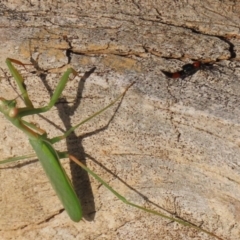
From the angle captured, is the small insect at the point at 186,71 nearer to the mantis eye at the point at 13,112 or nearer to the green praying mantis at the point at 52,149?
the green praying mantis at the point at 52,149

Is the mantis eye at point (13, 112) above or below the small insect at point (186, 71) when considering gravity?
above

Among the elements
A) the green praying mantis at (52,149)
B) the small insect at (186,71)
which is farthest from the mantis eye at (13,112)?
the small insect at (186,71)

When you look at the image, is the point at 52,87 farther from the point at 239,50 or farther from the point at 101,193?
the point at 239,50

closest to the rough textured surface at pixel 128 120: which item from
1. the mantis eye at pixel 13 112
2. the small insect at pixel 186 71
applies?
the small insect at pixel 186 71

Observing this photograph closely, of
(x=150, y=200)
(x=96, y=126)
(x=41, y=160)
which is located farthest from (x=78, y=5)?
(x=150, y=200)

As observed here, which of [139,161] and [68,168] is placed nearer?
[139,161]

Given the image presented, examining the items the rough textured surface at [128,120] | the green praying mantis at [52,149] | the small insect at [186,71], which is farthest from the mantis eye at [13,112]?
the small insect at [186,71]

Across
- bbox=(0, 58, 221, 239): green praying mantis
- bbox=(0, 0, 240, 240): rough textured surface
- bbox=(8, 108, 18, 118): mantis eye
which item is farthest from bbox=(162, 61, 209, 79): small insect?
bbox=(8, 108, 18, 118): mantis eye
